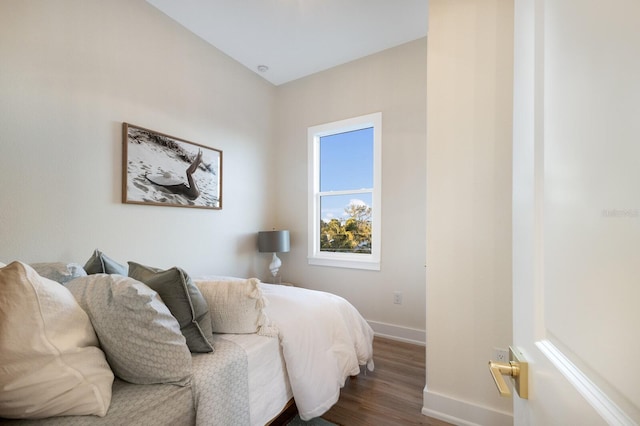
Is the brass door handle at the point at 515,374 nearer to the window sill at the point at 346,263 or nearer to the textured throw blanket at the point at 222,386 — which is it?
the textured throw blanket at the point at 222,386

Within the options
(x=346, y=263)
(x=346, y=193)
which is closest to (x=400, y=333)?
(x=346, y=263)

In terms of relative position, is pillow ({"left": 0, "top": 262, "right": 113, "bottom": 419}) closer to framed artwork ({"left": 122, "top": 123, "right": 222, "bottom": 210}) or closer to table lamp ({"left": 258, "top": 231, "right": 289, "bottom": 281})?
framed artwork ({"left": 122, "top": 123, "right": 222, "bottom": 210})

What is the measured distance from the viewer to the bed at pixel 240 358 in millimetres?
874

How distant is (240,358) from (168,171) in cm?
190

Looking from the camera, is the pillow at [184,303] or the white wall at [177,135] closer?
the pillow at [184,303]

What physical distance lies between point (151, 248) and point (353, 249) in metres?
2.10

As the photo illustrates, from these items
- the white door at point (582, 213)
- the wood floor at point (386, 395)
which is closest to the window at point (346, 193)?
the wood floor at point (386, 395)

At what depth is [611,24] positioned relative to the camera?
33 centimetres

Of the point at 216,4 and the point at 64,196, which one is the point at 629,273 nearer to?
the point at 64,196

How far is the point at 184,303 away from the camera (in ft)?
3.74

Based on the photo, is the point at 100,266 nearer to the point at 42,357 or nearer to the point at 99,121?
the point at 42,357

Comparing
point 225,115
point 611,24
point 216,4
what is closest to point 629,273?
point 611,24

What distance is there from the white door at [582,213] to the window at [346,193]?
A: 2393 millimetres

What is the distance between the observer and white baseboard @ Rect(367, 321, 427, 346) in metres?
2.65
